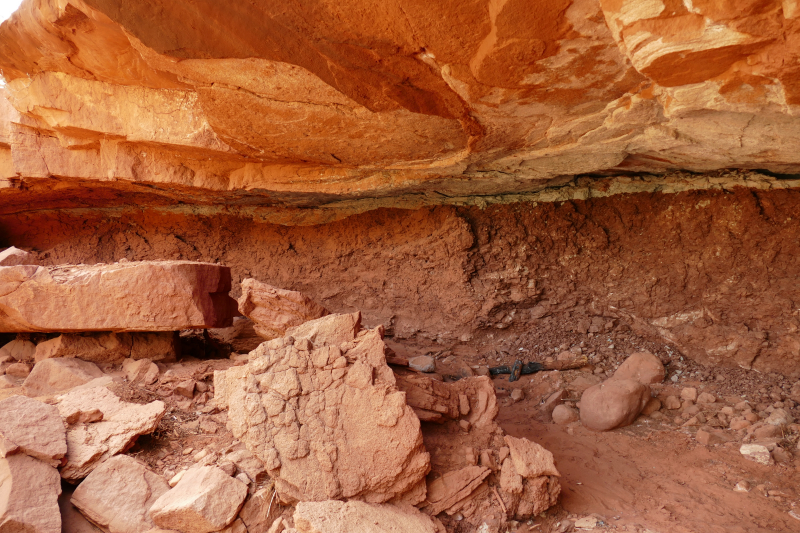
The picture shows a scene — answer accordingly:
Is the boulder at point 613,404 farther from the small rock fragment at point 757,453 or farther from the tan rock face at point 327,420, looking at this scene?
the tan rock face at point 327,420

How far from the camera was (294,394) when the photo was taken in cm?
246

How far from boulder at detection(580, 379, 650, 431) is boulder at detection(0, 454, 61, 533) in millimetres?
2930

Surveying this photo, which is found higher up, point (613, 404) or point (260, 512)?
point (613, 404)

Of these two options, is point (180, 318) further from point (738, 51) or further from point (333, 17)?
point (738, 51)

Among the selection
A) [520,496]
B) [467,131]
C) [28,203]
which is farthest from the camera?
[28,203]

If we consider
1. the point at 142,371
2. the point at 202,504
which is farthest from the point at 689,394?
the point at 142,371

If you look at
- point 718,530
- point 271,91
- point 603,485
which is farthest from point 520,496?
point 271,91

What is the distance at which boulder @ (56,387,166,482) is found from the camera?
2.58 meters

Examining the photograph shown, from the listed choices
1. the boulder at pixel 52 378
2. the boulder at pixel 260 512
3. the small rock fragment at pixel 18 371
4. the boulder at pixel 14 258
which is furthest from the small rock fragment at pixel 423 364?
the boulder at pixel 14 258

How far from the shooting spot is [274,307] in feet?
10.8

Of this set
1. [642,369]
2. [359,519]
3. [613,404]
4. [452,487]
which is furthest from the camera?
[642,369]

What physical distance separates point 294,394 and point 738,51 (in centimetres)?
225

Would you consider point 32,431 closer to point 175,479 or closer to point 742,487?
point 175,479

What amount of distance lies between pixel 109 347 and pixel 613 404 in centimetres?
365
